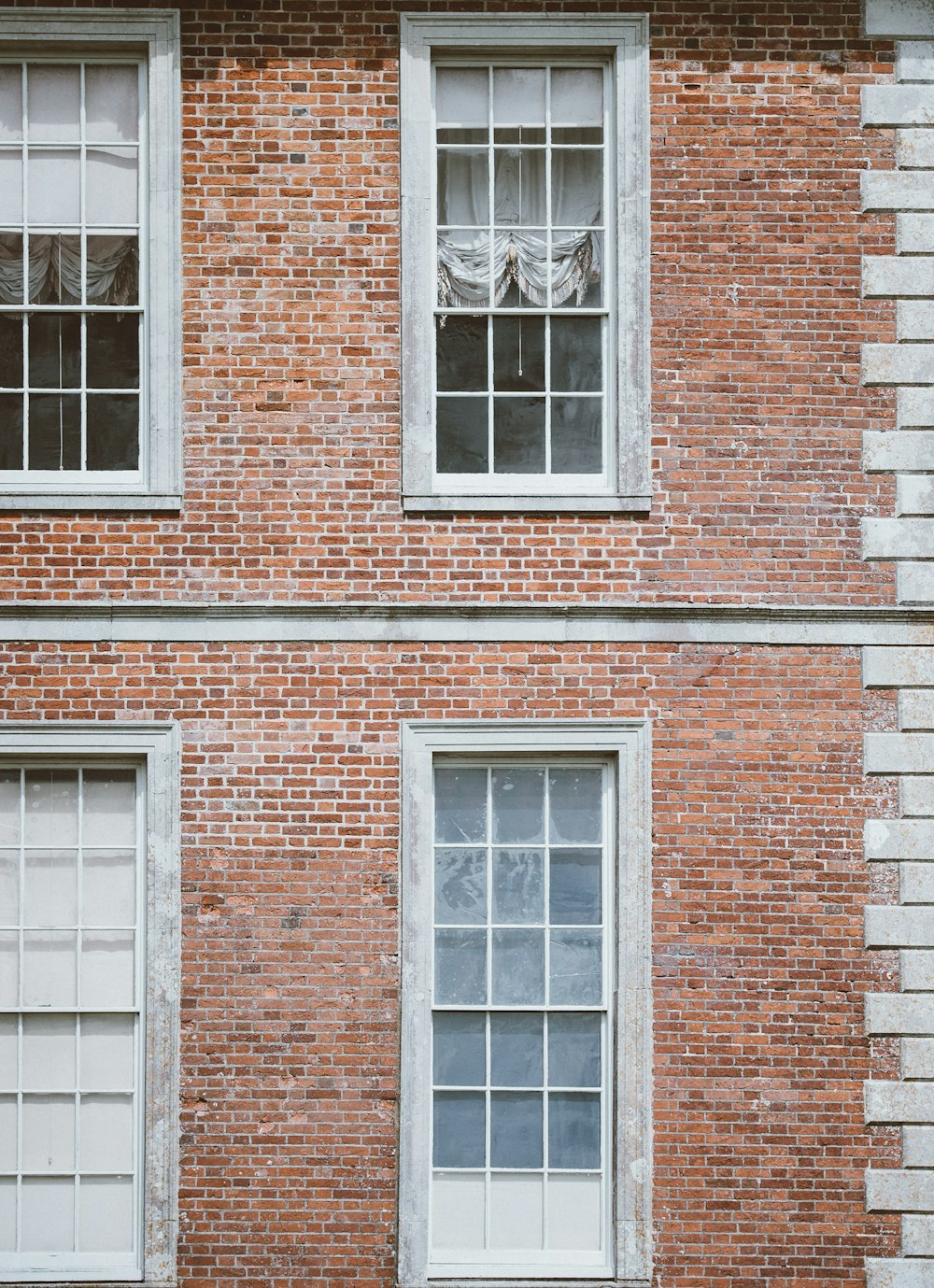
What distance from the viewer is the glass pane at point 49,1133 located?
286 inches

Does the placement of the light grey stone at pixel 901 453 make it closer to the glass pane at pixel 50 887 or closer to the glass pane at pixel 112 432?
the glass pane at pixel 112 432

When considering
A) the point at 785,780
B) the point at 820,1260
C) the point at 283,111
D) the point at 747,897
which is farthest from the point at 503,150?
the point at 820,1260

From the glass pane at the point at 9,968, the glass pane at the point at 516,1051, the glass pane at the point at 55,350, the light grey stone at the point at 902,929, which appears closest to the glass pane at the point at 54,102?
the glass pane at the point at 55,350

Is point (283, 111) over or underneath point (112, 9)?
underneath

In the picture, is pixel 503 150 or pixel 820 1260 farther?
pixel 503 150

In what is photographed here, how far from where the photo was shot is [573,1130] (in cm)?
735

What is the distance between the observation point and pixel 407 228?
24.5 ft

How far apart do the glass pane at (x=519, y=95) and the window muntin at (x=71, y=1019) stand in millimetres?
4523

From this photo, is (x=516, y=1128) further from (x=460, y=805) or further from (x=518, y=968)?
(x=460, y=805)

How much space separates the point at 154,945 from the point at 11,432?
10.3 ft

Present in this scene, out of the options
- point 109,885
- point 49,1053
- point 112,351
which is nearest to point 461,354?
point 112,351

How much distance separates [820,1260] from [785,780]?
107 inches

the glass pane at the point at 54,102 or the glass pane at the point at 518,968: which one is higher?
the glass pane at the point at 54,102

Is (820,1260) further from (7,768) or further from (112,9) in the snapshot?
Result: (112,9)
